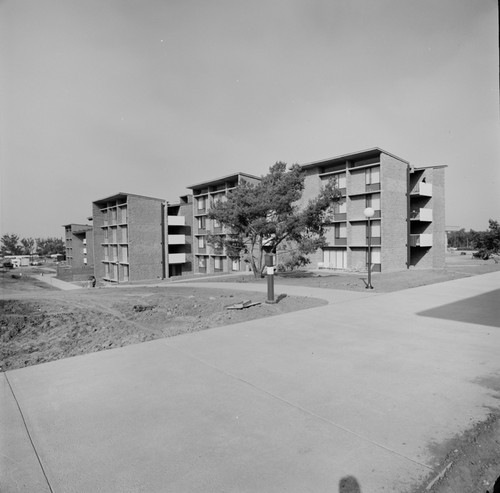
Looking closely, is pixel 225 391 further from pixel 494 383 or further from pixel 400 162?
pixel 400 162

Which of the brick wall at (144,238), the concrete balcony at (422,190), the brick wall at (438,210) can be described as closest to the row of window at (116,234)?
the brick wall at (144,238)

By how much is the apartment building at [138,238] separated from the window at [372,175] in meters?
23.9

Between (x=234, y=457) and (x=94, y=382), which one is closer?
(x=234, y=457)

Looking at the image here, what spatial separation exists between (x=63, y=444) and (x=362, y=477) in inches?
102

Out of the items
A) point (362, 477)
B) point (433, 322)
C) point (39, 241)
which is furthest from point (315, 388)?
point (39, 241)

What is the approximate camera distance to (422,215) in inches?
1191

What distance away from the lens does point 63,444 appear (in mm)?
2836

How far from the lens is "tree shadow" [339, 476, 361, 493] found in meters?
2.26

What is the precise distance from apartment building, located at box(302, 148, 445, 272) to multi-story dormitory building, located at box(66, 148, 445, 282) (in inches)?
3.3

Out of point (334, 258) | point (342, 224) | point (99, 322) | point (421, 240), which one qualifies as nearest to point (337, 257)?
point (334, 258)

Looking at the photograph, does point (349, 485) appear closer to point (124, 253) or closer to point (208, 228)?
point (208, 228)

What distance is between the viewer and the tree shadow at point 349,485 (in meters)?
2.26

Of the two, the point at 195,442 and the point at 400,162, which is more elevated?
the point at 400,162

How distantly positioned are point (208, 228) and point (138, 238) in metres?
8.82
